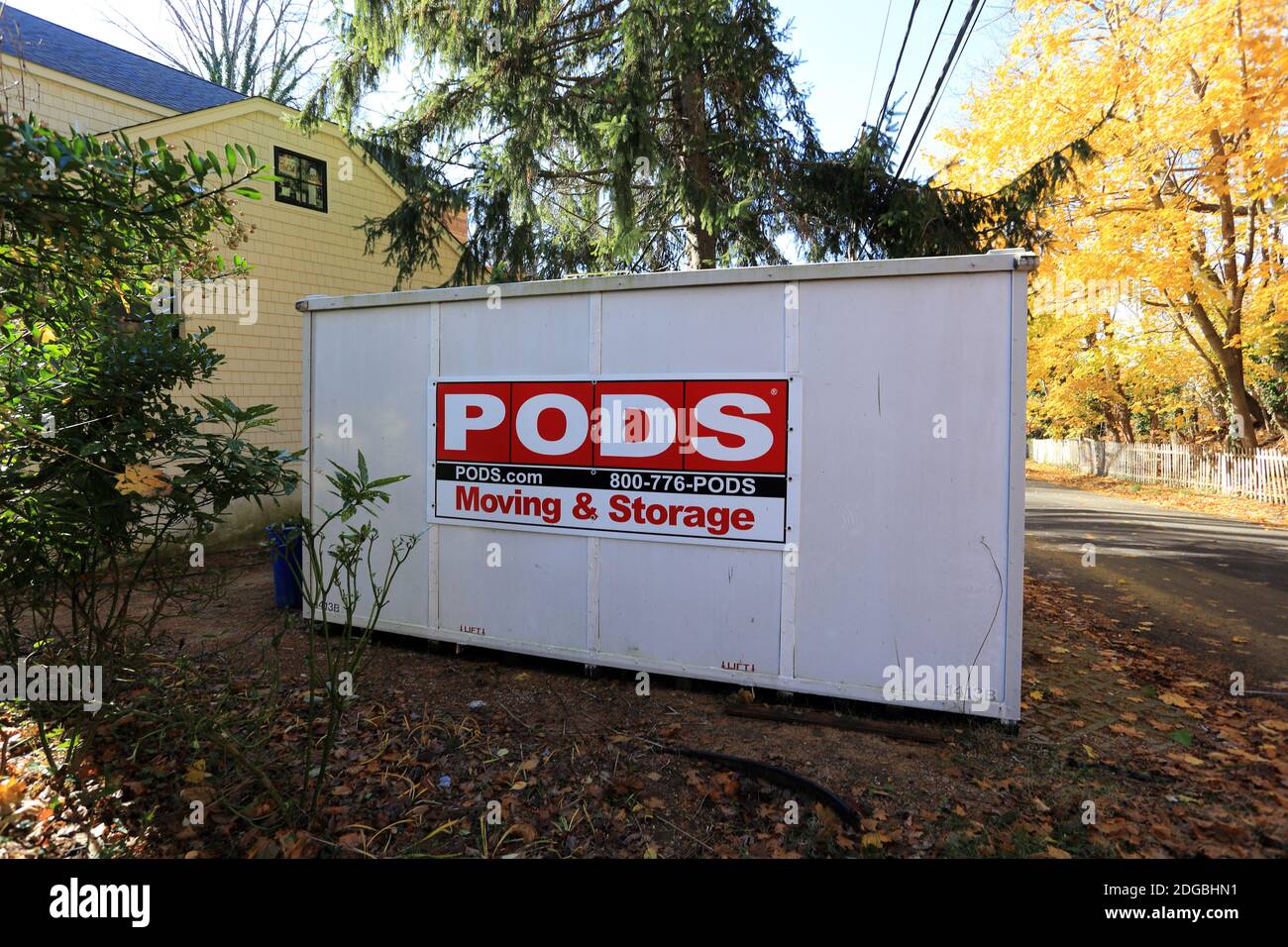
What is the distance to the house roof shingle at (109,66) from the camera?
9406 millimetres

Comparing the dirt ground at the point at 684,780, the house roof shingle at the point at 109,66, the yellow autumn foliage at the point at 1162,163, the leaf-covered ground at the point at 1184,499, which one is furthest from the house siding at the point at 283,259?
the leaf-covered ground at the point at 1184,499

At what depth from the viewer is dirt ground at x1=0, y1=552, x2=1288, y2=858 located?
319cm

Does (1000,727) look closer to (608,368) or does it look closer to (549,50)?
(608,368)

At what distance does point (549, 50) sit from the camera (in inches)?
355

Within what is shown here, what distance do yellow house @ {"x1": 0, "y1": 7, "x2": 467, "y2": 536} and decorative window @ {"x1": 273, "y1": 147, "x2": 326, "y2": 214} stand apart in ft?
0.06

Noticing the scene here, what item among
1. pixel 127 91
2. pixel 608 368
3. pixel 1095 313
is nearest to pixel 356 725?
pixel 608 368

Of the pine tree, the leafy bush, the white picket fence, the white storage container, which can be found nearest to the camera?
the leafy bush

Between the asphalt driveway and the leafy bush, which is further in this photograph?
the asphalt driveway

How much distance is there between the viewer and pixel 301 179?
11.2 metres

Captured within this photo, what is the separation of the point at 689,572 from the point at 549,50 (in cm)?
777

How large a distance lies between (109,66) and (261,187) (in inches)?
118

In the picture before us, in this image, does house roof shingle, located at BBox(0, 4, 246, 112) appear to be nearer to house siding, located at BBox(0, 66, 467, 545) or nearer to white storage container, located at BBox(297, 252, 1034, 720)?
house siding, located at BBox(0, 66, 467, 545)

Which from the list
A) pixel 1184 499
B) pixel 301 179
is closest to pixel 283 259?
pixel 301 179

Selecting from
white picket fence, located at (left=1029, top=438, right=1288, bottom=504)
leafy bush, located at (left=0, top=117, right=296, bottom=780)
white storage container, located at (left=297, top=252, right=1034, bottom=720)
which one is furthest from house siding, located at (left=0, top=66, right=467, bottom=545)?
white picket fence, located at (left=1029, top=438, right=1288, bottom=504)
